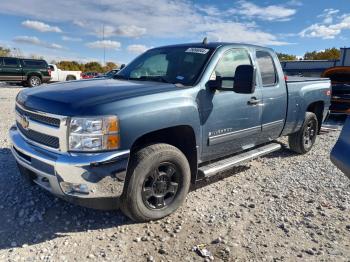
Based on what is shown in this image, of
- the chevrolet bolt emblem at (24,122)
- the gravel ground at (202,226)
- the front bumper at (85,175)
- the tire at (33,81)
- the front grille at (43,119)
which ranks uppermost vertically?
the front grille at (43,119)

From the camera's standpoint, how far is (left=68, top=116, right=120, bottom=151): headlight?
283 cm

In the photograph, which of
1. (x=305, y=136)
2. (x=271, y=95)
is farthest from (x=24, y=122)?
(x=305, y=136)

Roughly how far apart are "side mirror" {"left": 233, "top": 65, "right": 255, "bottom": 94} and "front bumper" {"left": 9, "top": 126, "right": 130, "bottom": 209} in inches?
55.6

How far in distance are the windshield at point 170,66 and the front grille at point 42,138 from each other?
4.85 ft

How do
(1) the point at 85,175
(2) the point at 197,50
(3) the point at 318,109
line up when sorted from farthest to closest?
(3) the point at 318,109 → (2) the point at 197,50 → (1) the point at 85,175

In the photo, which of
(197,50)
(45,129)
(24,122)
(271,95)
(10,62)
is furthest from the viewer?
(10,62)

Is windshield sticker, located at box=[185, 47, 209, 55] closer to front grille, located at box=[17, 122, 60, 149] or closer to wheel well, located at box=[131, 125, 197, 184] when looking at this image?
wheel well, located at box=[131, 125, 197, 184]

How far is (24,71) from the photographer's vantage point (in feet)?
68.0

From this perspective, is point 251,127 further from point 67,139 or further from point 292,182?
point 67,139

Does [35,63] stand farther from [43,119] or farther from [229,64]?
[43,119]

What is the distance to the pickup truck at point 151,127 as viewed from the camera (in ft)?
9.39

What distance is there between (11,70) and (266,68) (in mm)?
19335

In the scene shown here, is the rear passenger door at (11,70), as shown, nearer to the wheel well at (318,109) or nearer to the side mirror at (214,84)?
the wheel well at (318,109)

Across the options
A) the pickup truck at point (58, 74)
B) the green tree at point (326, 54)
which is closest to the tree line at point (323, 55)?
the green tree at point (326, 54)
